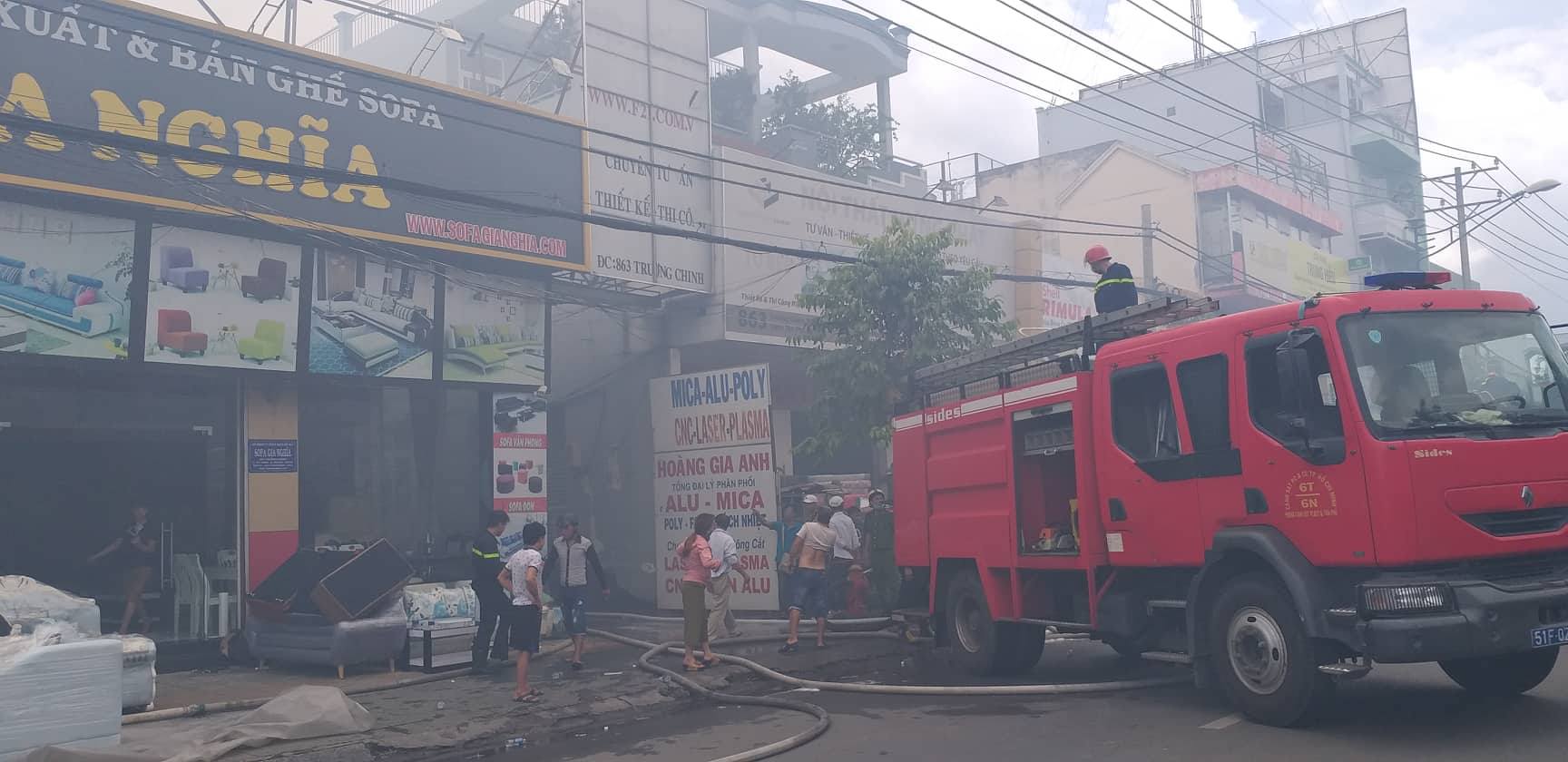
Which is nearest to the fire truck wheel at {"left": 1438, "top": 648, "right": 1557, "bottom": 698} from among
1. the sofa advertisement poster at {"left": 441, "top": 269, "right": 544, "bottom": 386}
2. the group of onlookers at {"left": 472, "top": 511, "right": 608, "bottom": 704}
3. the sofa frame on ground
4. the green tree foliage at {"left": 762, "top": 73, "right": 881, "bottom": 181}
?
the group of onlookers at {"left": 472, "top": 511, "right": 608, "bottom": 704}

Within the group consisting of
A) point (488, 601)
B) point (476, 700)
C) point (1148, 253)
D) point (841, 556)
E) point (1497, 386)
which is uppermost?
point (1148, 253)

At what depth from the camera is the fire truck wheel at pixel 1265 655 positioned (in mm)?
7297

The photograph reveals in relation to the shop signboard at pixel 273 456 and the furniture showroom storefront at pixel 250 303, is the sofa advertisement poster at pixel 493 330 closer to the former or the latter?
the furniture showroom storefront at pixel 250 303

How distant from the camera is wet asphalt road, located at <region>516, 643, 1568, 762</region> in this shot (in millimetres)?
6984

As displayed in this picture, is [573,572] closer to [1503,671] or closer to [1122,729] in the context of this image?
[1122,729]

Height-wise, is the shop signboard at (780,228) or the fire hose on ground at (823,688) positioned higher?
the shop signboard at (780,228)

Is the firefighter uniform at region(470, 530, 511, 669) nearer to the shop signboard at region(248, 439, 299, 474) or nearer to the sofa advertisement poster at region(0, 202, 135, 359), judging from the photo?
the shop signboard at region(248, 439, 299, 474)

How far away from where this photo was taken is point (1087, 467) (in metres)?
9.45

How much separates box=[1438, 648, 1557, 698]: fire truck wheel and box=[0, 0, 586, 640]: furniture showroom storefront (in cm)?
A: 977

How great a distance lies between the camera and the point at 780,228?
2006 cm

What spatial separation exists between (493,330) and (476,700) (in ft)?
22.0

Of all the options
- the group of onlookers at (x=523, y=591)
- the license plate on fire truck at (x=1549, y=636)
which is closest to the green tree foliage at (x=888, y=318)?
the group of onlookers at (x=523, y=591)

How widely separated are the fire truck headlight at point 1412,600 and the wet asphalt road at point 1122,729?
2.57ft

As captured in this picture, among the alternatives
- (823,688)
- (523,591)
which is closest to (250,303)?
(523,591)
